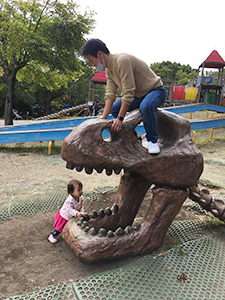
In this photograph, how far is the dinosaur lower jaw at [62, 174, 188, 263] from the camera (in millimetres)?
2207

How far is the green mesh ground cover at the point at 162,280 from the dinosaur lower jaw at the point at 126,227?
16 cm

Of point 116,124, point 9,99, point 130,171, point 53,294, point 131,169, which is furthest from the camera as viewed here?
point 9,99

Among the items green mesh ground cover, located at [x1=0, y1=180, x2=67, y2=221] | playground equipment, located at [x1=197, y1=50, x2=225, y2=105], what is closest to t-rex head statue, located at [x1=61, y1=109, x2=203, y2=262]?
green mesh ground cover, located at [x1=0, y1=180, x2=67, y2=221]

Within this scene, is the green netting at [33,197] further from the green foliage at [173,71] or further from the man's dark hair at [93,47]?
the green foliage at [173,71]

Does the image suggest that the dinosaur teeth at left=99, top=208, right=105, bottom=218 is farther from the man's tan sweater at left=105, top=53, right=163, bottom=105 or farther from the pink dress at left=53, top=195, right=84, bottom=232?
the man's tan sweater at left=105, top=53, right=163, bottom=105

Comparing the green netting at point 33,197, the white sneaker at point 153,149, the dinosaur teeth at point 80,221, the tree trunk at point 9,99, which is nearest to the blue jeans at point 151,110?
the white sneaker at point 153,149

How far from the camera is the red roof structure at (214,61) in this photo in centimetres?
1324

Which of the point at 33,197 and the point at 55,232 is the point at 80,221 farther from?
the point at 33,197

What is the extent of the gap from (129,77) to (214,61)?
42.9ft

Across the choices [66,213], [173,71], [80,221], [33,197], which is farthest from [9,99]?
[173,71]

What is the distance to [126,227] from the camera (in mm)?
2383

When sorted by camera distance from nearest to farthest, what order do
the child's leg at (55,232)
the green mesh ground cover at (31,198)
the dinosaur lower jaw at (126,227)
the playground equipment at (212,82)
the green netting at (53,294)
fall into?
the green netting at (53,294) → the dinosaur lower jaw at (126,227) → the child's leg at (55,232) → the green mesh ground cover at (31,198) → the playground equipment at (212,82)

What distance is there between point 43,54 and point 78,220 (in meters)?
8.53

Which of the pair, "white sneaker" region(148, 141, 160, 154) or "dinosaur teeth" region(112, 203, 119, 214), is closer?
"white sneaker" region(148, 141, 160, 154)
